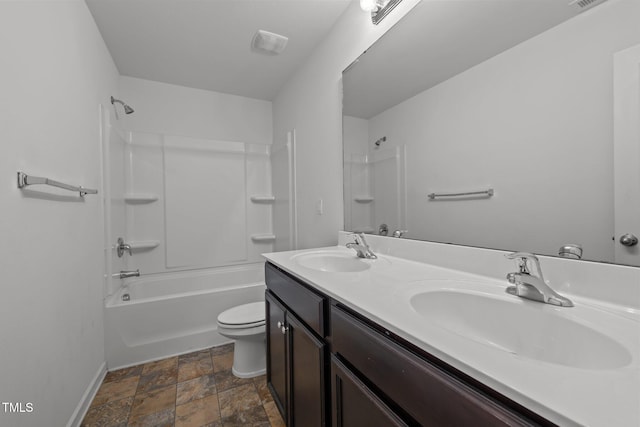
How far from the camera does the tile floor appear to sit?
1404 mm

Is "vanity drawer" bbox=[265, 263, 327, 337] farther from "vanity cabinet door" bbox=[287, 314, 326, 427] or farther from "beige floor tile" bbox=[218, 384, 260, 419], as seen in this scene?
"beige floor tile" bbox=[218, 384, 260, 419]

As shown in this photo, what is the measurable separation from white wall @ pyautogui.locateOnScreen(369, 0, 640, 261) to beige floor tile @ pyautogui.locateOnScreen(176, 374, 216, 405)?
65.8 inches

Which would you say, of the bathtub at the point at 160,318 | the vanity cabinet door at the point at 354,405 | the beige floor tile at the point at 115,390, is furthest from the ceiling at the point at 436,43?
the beige floor tile at the point at 115,390

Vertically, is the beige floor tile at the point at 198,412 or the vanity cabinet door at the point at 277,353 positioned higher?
the vanity cabinet door at the point at 277,353

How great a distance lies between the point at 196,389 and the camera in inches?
65.4

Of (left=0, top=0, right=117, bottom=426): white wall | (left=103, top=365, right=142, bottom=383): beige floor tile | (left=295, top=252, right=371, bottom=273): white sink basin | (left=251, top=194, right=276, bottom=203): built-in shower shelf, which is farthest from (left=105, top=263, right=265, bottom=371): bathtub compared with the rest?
(left=295, top=252, right=371, bottom=273): white sink basin

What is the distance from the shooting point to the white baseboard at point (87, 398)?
1339 millimetres

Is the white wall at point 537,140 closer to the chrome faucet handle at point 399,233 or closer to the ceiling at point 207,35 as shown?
the chrome faucet handle at point 399,233

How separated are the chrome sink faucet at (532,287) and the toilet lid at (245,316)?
1508 millimetres

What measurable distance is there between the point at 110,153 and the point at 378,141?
2022 millimetres

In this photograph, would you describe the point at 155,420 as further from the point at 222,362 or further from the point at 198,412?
Answer: the point at 222,362

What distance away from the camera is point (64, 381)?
1.25m

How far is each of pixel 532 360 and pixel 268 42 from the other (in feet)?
7.55

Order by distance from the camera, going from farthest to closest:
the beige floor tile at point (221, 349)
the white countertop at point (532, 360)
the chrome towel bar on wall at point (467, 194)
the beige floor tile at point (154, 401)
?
the beige floor tile at point (221, 349), the beige floor tile at point (154, 401), the chrome towel bar on wall at point (467, 194), the white countertop at point (532, 360)
